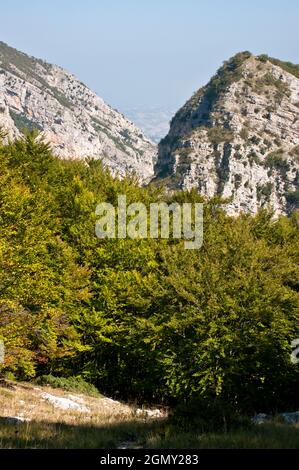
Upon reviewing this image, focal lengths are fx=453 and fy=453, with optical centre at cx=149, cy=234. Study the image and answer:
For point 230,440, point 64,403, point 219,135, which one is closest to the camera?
point 230,440

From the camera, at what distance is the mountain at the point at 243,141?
161m

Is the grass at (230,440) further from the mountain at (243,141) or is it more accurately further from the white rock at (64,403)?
the mountain at (243,141)

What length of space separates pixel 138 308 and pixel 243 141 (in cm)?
14628

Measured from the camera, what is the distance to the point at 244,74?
190m

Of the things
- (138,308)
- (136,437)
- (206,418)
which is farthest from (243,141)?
(136,437)

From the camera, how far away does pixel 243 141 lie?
168625 millimetres

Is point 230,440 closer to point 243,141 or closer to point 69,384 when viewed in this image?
point 69,384

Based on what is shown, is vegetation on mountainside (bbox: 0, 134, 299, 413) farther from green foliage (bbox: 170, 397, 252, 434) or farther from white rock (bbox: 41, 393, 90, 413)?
green foliage (bbox: 170, 397, 252, 434)

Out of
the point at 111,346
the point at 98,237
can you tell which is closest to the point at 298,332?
the point at 111,346

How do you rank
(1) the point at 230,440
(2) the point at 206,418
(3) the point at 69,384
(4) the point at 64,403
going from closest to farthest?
(1) the point at 230,440 < (2) the point at 206,418 < (4) the point at 64,403 < (3) the point at 69,384

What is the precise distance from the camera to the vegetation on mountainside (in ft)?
83.7

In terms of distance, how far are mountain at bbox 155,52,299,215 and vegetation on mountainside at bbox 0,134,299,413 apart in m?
118

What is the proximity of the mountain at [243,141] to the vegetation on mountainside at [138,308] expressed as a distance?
11759cm
